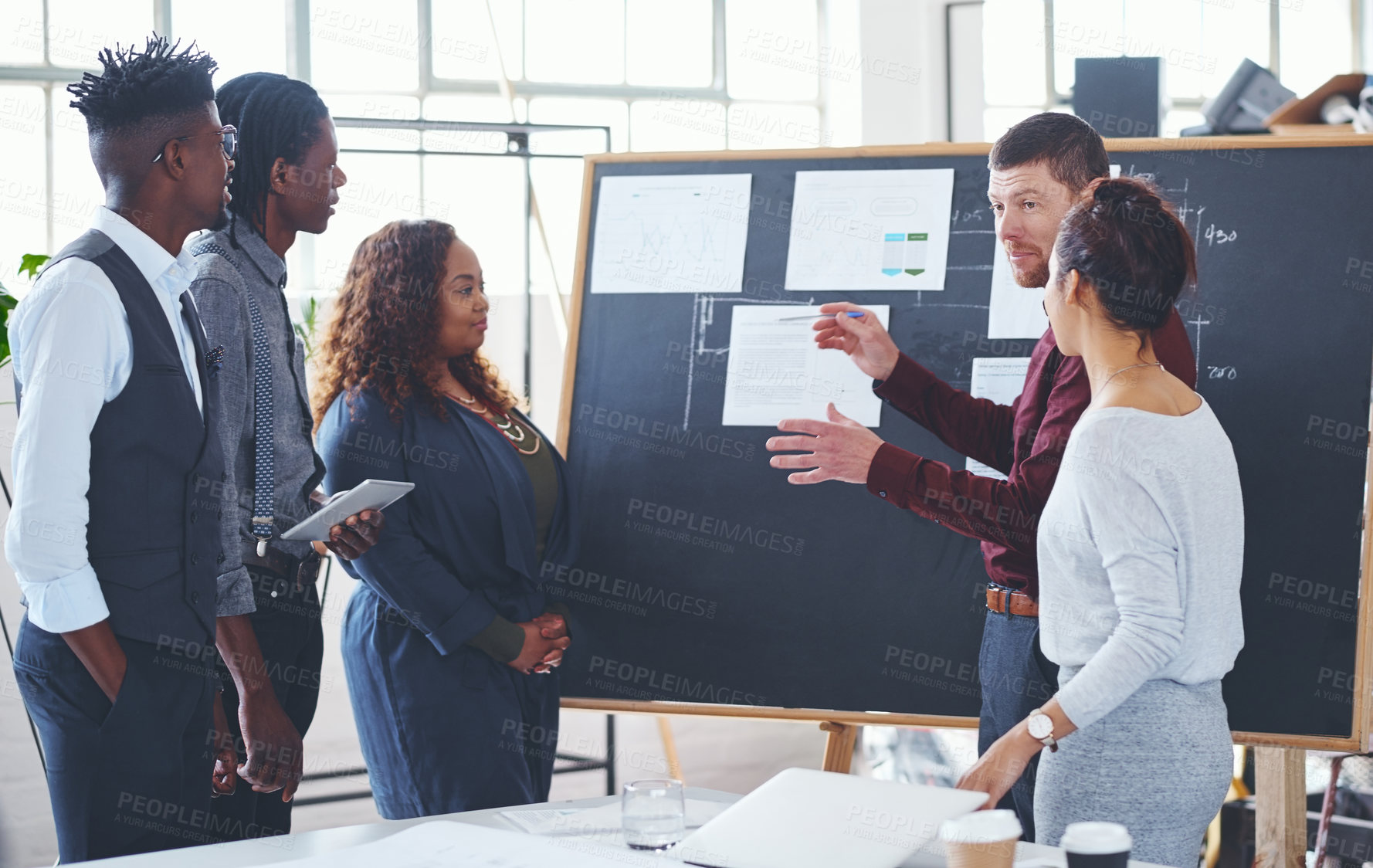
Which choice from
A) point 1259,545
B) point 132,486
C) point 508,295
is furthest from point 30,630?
point 508,295

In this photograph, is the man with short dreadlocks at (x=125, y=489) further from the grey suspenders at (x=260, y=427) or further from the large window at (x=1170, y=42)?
the large window at (x=1170, y=42)

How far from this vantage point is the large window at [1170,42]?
4.41 meters

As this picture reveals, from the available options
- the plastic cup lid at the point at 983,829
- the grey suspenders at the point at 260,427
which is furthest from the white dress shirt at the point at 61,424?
the plastic cup lid at the point at 983,829

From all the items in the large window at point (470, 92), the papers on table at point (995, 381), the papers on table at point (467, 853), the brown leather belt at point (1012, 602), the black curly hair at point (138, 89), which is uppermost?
the large window at point (470, 92)

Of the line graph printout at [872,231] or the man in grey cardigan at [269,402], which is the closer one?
the man in grey cardigan at [269,402]

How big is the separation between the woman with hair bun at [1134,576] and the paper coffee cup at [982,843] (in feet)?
1.38

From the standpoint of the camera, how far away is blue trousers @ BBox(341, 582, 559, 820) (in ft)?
6.70

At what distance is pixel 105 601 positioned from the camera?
132cm

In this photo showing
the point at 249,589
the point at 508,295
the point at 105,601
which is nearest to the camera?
the point at 105,601

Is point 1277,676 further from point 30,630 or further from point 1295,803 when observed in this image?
point 30,630

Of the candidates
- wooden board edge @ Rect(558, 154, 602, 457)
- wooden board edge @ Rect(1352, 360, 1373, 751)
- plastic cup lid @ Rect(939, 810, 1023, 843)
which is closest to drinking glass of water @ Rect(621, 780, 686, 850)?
plastic cup lid @ Rect(939, 810, 1023, 843)

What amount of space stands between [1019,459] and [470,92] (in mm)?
3277

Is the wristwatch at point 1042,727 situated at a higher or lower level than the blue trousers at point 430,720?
higher

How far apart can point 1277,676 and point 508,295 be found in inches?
113
